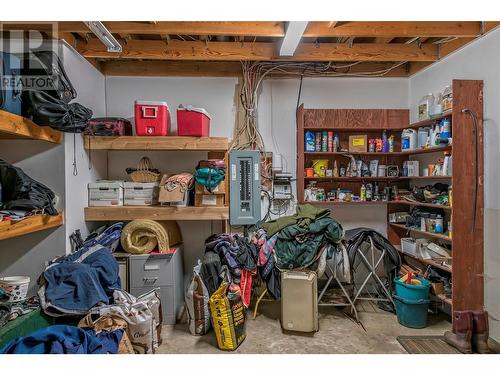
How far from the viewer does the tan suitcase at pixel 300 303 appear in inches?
121

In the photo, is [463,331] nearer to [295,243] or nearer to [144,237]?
[295,243]

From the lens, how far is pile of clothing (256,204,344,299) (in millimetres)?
3270

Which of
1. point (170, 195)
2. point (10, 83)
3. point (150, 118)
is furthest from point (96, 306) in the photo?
point (150, 118)

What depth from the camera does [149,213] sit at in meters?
3.55

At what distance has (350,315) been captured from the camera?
3520mm

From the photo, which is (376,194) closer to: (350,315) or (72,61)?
(350,315)

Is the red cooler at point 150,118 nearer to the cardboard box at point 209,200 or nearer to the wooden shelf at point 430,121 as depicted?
the cardboard box at point 209,200

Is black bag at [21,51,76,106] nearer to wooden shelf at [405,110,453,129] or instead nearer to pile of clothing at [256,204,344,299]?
pile of clothing at [256,204,344,299]

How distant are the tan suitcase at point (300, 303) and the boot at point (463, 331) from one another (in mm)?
1239

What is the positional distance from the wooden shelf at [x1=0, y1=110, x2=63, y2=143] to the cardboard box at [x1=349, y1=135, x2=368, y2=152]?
11.3ft

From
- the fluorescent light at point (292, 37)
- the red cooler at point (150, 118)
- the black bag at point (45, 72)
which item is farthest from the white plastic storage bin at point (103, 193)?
the fluorescent light at point (292, 37)

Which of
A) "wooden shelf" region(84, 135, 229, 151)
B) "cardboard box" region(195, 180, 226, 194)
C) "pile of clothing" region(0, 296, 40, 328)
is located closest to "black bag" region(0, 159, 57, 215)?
"pile of clothing" region(0, 296, 40, 328)

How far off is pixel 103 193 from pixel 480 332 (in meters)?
4.02
